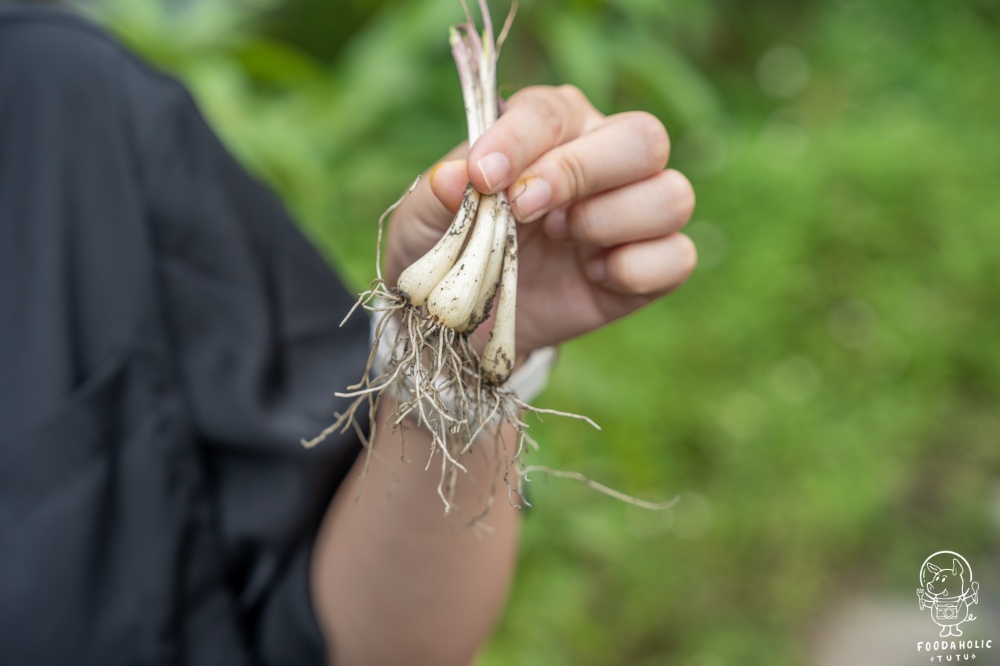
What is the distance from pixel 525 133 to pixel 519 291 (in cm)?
19

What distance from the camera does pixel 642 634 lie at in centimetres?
227

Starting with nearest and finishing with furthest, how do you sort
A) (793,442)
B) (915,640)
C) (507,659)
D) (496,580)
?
(496,580) < (507,659) < (915,640) < (793,442)

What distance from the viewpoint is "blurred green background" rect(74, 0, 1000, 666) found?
Result: 181 cm

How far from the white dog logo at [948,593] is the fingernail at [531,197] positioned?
6.03 ft

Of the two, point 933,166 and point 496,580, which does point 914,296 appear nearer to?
point 933,166

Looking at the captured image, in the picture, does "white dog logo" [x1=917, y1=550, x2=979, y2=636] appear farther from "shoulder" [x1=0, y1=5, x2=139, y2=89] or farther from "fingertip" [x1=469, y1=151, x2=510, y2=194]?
"shoulder" [x1=0, y1=5, x2=139, y2=89]

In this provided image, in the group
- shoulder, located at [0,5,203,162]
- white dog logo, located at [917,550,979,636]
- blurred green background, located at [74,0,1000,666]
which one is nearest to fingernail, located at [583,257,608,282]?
shoulder, located at [0,5,203,162]

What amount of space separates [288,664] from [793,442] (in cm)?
200

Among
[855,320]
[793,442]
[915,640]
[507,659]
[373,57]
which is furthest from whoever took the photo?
[855,320]

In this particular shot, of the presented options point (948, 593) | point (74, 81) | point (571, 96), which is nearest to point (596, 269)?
point (571, 96)

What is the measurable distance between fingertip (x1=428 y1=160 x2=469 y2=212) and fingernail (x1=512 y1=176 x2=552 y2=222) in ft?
0.16

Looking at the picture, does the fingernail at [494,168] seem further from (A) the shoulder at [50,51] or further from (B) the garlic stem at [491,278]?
(A) the shoulder at [50,51]

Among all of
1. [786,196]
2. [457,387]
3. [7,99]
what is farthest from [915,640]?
[7,99]

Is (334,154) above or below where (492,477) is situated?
above
